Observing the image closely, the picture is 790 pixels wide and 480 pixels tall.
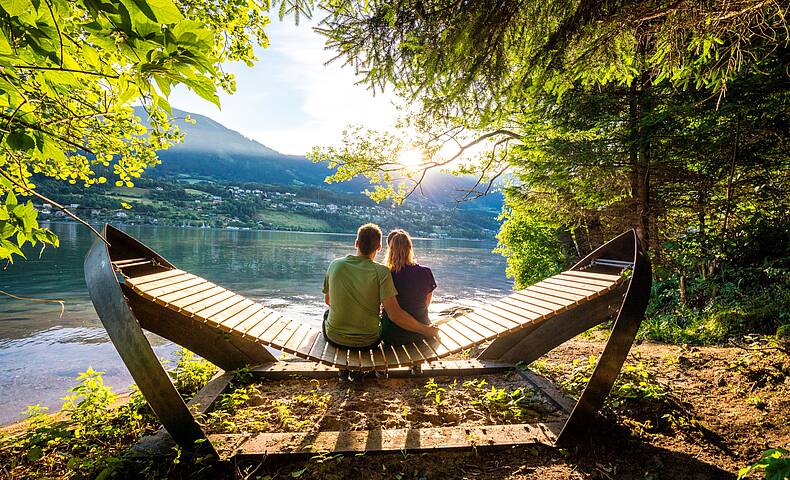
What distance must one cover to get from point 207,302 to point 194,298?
133 millimetres

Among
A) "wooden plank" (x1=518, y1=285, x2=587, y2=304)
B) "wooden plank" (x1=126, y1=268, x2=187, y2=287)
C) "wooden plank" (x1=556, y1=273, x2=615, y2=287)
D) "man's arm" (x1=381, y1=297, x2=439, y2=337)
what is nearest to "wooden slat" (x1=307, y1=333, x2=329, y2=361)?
"man's arm" (x1=381, y1=297, x2=439, y2=337)

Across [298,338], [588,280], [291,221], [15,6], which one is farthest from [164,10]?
[291,221]

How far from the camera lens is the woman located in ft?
14.1

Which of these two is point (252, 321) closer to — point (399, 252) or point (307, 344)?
point (307, 344)

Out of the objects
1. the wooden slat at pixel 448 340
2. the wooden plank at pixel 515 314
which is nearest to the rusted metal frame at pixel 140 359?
the wooden slat at pixel 448 340

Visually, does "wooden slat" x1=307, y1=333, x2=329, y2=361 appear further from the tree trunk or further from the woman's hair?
the tree trunk

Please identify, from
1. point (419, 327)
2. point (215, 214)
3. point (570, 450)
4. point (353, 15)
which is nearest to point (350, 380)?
point (419, 327)

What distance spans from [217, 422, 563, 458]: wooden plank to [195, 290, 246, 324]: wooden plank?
3.27 feet

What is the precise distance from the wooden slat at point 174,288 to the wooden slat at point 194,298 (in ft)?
0.46

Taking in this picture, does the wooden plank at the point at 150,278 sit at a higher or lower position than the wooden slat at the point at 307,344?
higher

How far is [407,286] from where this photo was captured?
4371 mm

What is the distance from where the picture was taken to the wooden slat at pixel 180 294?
310 centimetres

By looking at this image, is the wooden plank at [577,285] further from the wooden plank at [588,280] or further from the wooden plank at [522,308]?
the wooden plank at [522,308]

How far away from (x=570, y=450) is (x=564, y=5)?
410 centimetres
